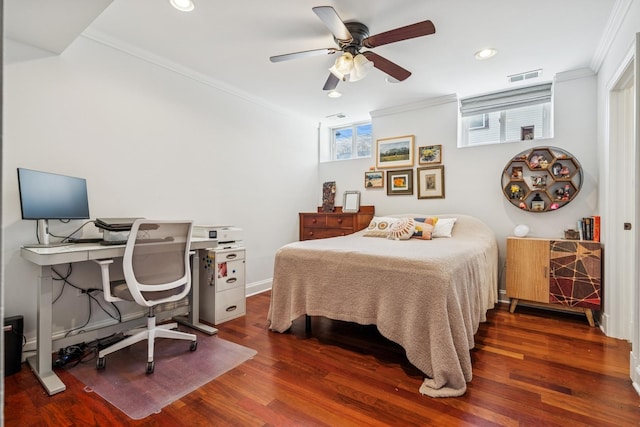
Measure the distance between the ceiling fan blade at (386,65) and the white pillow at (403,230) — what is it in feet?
4.77

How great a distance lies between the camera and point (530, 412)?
159cm

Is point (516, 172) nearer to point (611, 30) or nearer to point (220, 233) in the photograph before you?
point (611, 30)

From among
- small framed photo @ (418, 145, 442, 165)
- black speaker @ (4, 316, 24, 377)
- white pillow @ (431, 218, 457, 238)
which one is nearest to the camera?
black speaker @ (4, 316, 24, 377)

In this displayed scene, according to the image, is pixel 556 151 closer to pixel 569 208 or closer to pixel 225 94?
pixel 569 208

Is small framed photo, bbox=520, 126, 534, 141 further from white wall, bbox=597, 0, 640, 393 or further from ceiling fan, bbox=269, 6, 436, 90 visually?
ceiling fan, bbox=269, 6, 436, 90

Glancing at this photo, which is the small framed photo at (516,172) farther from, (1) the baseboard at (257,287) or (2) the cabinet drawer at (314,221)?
(1) the baseboard at (257,287)

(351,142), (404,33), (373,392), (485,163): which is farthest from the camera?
(351,142)

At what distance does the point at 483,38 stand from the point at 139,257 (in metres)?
3.09

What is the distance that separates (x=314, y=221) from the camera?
173 inches

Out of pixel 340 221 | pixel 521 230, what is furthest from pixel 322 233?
pixel 521 230

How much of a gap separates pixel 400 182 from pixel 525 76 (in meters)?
1.74

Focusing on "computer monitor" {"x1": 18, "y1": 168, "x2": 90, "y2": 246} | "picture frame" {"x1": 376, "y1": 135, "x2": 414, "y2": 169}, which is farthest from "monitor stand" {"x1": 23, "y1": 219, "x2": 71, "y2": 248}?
"picture frame" {"x1": 376, "y1": 135, "x2": 414, "y2": 169}

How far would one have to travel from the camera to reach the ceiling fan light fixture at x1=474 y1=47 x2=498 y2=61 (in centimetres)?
272

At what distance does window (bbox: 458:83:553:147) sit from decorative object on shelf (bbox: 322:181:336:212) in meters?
1.88
